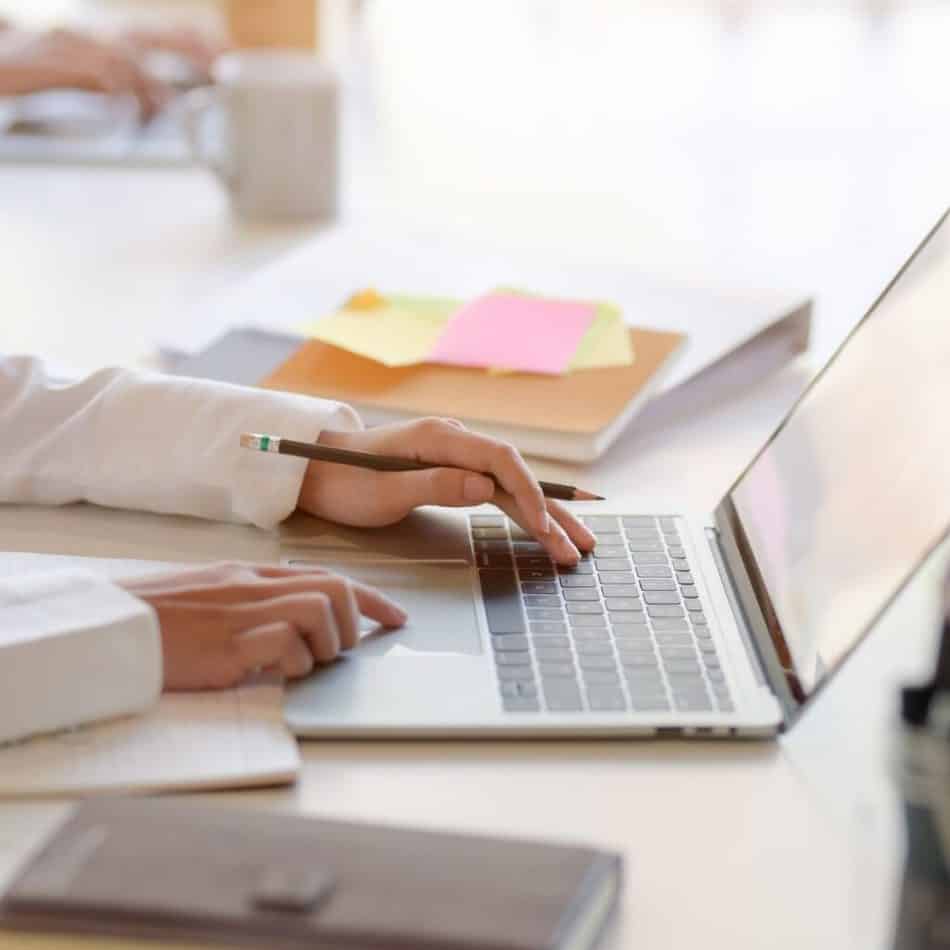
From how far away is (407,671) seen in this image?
2.59ft

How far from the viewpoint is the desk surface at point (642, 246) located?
2.22 feet

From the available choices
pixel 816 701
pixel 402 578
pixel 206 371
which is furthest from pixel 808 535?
pixel 206 371

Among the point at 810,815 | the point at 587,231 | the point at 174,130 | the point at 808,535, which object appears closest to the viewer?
the point at 810,815

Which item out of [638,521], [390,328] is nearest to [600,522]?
[638,521]

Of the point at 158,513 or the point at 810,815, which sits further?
the point at 158,513

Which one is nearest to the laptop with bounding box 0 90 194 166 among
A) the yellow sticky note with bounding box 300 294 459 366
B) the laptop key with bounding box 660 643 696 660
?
the yellow sticky note with bounding box 300 294 459 366

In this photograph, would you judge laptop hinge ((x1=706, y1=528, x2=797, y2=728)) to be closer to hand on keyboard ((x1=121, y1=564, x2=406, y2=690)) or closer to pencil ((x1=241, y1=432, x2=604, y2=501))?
pencil ((x1=241, y1=432, x2=604, y2=501))

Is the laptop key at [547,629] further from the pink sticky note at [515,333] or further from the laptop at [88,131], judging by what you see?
the laptop at [88,131]

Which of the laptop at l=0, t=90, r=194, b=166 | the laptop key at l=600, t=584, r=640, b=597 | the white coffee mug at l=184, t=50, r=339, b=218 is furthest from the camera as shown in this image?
the laptop at l=0, t=90, r=194, b=166

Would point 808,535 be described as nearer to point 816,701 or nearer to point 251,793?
point 816,701

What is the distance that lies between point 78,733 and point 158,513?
0.29 meters

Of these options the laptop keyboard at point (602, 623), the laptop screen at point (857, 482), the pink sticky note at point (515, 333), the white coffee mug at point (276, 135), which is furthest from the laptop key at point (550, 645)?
the white coffee mug at point (276, 135)

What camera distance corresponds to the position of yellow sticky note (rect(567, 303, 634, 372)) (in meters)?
1.19

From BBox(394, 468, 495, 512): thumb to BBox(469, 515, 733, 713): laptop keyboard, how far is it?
28mm
